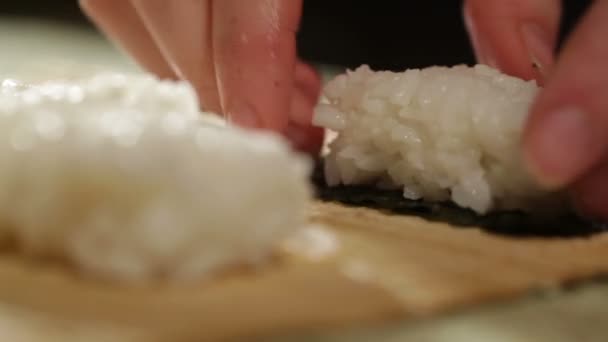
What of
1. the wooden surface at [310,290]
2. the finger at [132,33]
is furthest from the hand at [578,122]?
the finger at [132,33]

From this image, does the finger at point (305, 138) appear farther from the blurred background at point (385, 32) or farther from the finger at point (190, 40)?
the blurred background at point (385, 32)

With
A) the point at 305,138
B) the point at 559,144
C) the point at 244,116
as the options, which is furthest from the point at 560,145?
the point at 305,138

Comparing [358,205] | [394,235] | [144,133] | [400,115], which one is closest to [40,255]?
[144,133]

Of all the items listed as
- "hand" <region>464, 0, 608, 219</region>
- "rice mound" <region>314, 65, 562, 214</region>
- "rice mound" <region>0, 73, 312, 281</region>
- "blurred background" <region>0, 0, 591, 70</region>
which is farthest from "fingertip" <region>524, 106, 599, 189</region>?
"blurred background" <region>0, 0, 591, 70</region>

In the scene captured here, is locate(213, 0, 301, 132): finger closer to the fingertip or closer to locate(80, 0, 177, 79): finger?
locate(80, 0, 177, 79): finger

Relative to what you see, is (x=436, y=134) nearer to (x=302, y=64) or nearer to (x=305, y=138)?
(x=305, y=138)

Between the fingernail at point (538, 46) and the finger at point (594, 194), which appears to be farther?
the fingernail at point (538, 46)

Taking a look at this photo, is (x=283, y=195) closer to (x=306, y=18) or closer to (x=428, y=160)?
(x=428, y=160)
